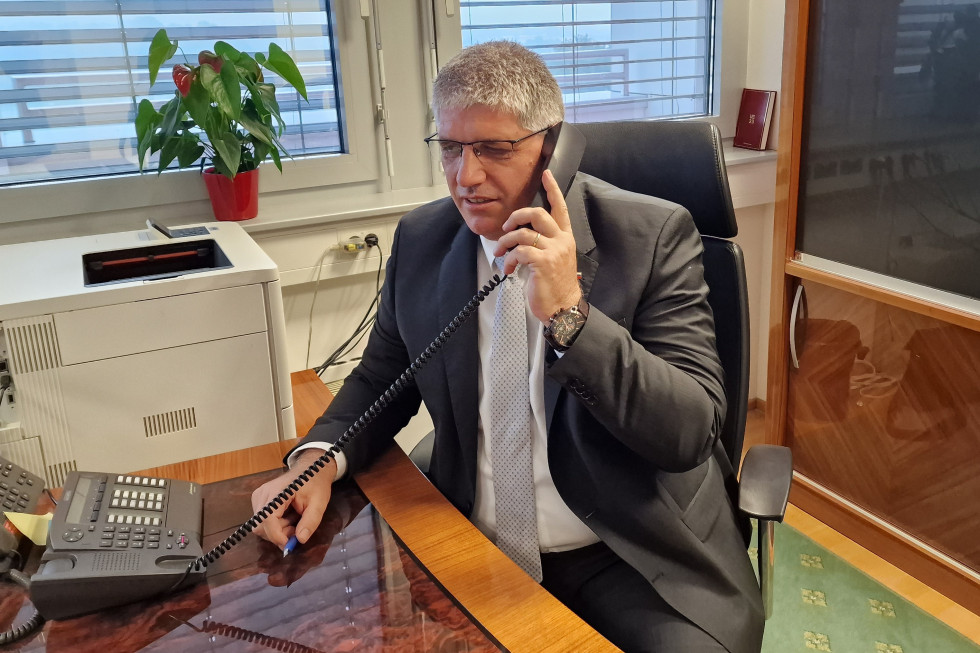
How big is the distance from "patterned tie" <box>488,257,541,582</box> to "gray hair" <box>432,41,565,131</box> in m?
0.23

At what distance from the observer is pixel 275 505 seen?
1.12 meters

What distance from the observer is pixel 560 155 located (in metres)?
1.17

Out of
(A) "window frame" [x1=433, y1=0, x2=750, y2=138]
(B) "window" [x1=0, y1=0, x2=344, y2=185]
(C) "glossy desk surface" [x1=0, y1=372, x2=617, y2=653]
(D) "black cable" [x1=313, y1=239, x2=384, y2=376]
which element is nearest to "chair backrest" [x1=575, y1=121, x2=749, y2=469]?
(C) "glossy desk surface" [x1=0, y1=372, x2=617, y2=653]

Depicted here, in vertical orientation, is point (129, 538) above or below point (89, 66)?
below

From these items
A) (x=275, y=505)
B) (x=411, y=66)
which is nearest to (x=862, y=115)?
(x=411, y=66)

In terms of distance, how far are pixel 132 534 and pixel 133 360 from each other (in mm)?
516

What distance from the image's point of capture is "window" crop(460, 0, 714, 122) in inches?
103

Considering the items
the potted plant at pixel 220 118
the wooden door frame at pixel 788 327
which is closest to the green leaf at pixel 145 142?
the potted plant at pixel 220 118

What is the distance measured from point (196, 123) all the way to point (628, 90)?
1.54 m

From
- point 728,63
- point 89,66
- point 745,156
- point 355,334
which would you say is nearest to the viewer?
point 89,66

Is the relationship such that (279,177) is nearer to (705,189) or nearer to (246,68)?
(246,68)

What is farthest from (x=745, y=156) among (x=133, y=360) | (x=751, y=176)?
(x=133, y=360)

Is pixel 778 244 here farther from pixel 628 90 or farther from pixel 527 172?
pixel 527 172

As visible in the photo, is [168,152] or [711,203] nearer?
[711,203]
